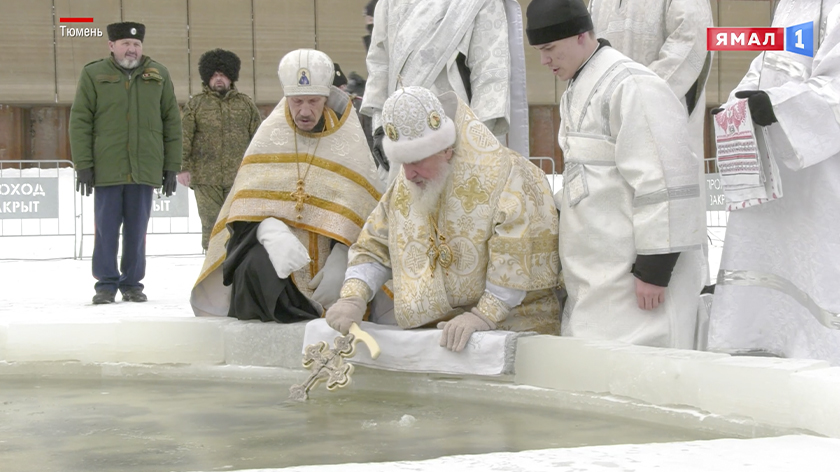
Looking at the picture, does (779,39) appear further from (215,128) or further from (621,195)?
(215,128)

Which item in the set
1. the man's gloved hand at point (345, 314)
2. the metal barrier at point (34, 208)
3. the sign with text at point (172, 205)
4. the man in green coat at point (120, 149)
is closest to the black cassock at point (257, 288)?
the man's gloved hand at point (345, 314)

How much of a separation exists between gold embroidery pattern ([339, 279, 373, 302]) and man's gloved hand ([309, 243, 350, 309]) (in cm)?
48

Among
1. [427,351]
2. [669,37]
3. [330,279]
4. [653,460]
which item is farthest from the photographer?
[669,37]

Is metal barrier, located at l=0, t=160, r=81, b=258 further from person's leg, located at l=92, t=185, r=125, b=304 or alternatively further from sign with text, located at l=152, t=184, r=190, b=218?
person's leg, located at l=92, t=185, r=125, b=304

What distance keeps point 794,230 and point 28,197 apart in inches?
355

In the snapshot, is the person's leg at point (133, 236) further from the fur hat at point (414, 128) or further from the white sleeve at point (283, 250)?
the fur hat at point (414, 128)

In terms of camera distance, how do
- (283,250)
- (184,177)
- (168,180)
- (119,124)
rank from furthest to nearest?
(184,177) < (168,180) < (119,124) < (283,250)

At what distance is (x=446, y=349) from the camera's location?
392cm

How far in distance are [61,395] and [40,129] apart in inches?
640

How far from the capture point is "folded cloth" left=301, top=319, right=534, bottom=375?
12.5 feet

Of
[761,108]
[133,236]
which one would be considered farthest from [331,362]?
[133,236]

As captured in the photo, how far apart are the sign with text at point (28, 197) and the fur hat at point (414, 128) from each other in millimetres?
8107

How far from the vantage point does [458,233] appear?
13.4 ft

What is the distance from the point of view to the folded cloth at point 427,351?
3.82 metres
